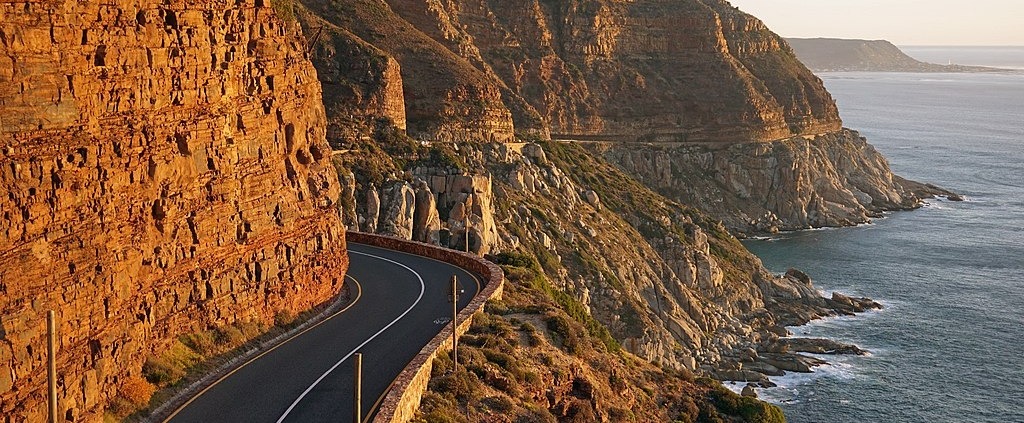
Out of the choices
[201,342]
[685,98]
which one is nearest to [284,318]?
[201,342]

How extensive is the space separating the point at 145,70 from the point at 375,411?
8946 millimetres

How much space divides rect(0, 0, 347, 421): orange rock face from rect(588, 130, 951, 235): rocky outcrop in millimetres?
96111

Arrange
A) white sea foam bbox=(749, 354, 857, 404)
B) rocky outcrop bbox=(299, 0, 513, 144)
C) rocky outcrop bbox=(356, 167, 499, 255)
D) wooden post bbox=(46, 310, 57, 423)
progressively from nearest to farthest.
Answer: wooden post bbox=(46, 310, 57, 423) < rocky outcrop bbox=(356, 167, 499, 255) < white sea foam bbox=(749, 354, 857, 404) < rocky outcrop bbox=(299, 0, 513, 144)

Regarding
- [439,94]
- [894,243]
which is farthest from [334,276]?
[894,243]

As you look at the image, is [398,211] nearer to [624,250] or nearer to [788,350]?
[624,250]

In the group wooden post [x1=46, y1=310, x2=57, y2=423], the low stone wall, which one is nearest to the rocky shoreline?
the low stone wall

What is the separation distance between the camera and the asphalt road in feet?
90.2

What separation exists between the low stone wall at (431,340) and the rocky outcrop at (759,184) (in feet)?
262

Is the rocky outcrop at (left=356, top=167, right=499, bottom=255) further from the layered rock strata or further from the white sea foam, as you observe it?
the white sea foam

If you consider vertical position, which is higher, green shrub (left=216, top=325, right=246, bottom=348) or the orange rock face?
the orange rock face

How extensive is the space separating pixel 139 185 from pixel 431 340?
389 inches

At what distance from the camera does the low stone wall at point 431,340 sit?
27.4 m

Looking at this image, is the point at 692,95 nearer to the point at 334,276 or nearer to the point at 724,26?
the point at 724,26

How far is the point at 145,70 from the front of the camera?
88.6ft
